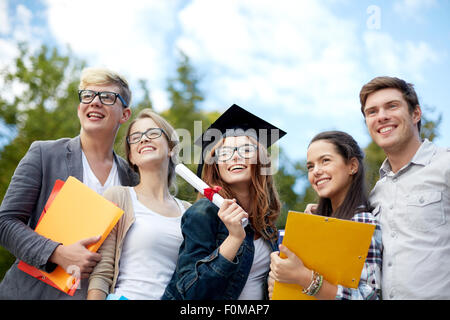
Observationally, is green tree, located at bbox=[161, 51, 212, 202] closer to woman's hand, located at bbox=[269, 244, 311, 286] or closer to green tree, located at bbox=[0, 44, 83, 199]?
green tree, located at bbox=[0, 44, 83, 199]

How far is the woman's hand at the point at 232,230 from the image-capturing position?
243 centimetres

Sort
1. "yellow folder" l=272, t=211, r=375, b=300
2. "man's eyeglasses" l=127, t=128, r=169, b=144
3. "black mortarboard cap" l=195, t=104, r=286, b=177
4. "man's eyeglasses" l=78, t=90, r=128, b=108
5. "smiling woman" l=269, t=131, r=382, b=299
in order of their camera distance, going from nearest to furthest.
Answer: "yellow folder" l=272, t=211, r=375, b=300
"smiling woman" l=269, t=131, r=382, b=299
"black mortarboard cap" l=195, t=104, r=286, b=177
"man's eyeglasses" l=127, t=128, r=169, b=144
"man's eyeglasses" l=78, t=90, r=128, b=108

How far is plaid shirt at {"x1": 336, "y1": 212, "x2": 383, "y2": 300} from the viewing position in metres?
2.38

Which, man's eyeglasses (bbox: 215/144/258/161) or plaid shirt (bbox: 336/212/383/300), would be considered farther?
man's eyeglasses (bbox: 215/144/258/161)

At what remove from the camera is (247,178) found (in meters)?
2.99

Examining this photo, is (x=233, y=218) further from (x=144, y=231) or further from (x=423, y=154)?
(x=423, y=154)

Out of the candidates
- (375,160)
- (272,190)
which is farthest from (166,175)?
(375,160)

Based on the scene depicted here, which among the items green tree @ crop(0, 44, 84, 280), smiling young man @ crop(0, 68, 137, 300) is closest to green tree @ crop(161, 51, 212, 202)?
green tree @ crop(0, 44, 84, 280)

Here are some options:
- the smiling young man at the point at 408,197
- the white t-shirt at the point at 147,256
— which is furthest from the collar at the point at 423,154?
the white t-shirt at the point at 147,256

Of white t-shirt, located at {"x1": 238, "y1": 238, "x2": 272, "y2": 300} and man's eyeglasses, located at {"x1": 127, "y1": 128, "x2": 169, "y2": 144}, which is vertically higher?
man's eyeglasses, located at {"x1": 127, "y1": 128, "x2": 169, "y2": 144}

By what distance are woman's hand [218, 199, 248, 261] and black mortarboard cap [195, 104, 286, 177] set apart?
0.87 meters

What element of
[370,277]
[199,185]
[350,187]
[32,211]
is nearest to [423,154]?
[350,187]

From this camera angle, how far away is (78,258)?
8.79 feet
